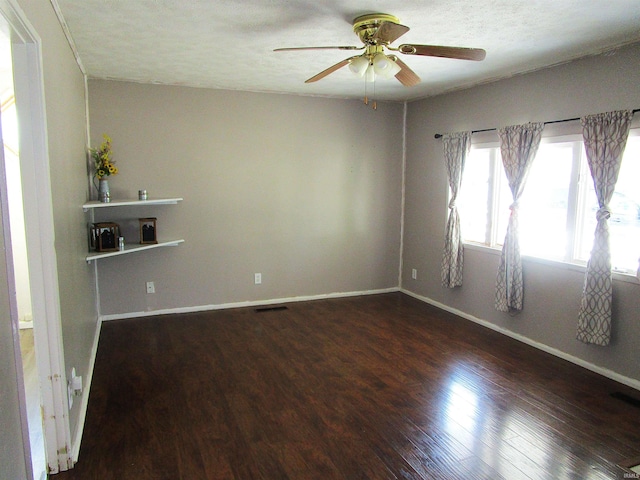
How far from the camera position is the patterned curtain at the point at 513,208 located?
3.97 meters

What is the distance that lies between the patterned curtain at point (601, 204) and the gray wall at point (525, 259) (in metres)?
0.10

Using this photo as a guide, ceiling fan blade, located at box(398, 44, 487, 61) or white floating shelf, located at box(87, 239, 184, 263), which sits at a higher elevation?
ceiling fan blade, located at box(398, 44, 487, 61)

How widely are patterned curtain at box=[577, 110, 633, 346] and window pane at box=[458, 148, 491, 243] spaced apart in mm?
1278

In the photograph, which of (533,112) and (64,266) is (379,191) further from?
(64,266)

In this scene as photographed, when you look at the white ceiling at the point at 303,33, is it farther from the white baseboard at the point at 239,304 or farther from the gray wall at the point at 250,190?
the white baseboard at the point at 239,304

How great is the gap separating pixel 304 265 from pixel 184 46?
291 cm

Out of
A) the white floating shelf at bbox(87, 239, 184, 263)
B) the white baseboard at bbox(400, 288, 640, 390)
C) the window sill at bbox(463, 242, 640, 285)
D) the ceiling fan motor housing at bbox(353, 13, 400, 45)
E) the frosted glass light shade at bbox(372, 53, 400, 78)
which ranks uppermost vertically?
the ceiling fan motor housing at bbox(353, 13, 400, 45)

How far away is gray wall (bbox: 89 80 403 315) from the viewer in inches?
182

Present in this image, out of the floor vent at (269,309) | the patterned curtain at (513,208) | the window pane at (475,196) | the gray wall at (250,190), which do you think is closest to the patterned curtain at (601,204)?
the patterned curtain at (513,208)

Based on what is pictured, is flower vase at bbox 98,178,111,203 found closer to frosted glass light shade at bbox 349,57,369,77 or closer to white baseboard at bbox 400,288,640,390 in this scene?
frosted glass light shade at bbox 349,57,369,77

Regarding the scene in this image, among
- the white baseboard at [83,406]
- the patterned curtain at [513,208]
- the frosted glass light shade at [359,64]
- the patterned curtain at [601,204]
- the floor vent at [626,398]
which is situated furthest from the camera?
the patterned curtain at [513,208]

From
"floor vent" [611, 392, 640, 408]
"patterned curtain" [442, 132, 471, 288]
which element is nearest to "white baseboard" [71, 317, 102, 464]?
"floor vent" [611, 392, 640, 408]

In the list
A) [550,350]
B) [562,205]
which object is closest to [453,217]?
[562,205]

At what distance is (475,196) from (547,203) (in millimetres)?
935
